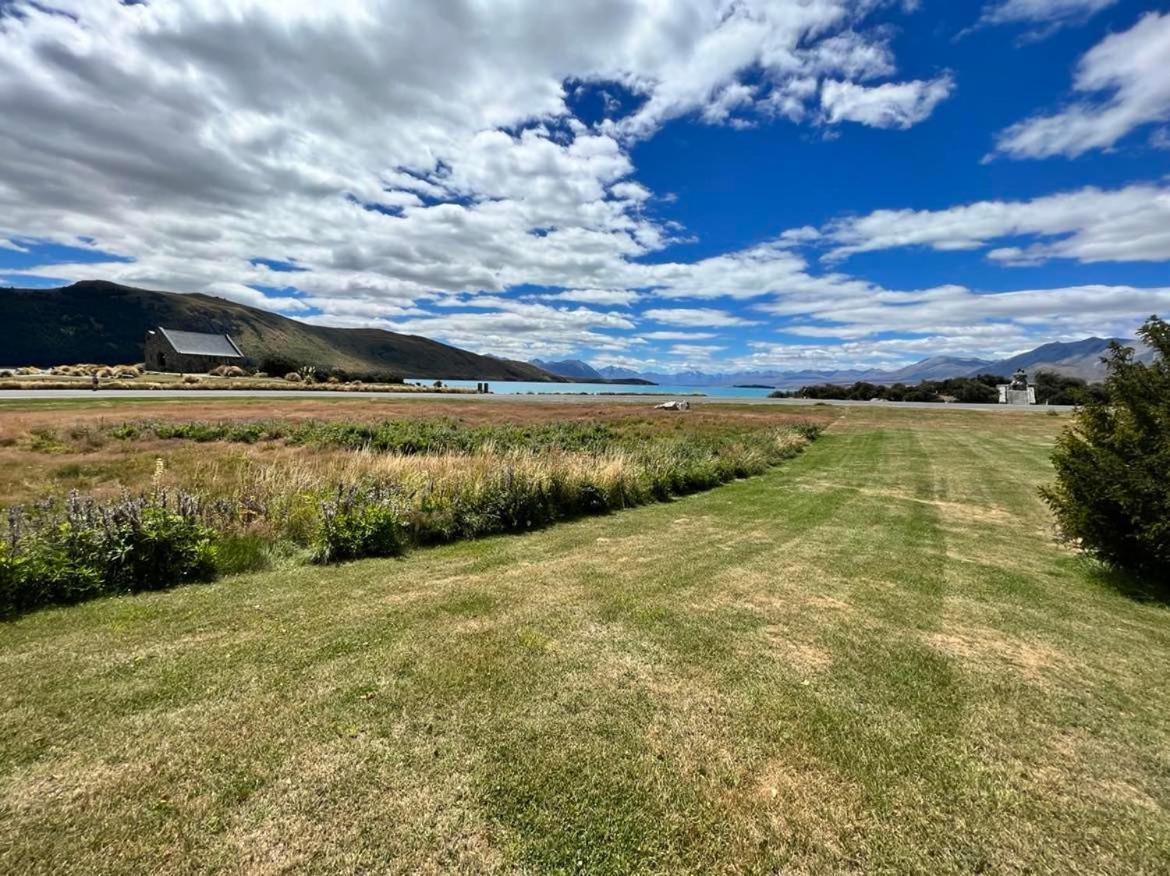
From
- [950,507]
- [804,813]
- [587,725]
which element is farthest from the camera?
[950,507]

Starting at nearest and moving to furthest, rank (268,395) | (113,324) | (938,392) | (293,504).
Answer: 1. (293,504)
2. (268,395)
3. (938,392)
4. (113,324)

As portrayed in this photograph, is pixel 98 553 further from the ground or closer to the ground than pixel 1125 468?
closer to the ground

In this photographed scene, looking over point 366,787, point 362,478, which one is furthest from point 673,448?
point 366,787

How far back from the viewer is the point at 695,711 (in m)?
4.01

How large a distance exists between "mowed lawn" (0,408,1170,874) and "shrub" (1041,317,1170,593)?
2.30 ft

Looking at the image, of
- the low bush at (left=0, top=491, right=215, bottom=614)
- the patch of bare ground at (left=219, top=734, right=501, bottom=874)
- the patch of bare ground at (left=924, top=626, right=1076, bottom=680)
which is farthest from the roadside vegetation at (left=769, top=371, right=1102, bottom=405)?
the patch of bare ground at (left=219, top=734, right=501, bottom=874)

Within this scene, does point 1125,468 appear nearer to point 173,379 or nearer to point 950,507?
point 950,507

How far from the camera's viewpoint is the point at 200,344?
280 ft

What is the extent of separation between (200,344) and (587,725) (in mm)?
103324

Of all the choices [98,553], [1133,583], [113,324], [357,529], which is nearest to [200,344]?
[357,529]

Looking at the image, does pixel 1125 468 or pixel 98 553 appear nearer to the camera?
pixel 98 553

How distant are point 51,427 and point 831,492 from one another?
2482cm

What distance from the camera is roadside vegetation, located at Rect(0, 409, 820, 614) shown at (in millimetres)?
6121

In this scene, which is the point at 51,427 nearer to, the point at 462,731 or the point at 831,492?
the point at 462,731
